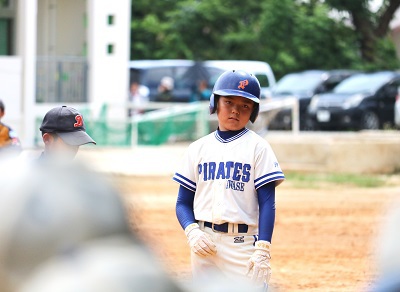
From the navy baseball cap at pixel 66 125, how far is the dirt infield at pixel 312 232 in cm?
175

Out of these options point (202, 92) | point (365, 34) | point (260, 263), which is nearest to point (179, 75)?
point (202, 92)

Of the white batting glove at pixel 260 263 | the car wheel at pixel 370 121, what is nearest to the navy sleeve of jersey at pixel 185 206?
the white batting glove at pixel 260 263

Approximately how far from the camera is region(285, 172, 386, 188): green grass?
19391 mm

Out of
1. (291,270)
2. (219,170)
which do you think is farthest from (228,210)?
(291,270)

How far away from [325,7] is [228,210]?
116ft

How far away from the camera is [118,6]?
2531 cm

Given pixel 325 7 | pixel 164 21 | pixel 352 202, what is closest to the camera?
pixel 352 202

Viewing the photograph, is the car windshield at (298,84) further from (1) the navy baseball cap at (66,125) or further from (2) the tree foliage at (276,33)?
(1) the navy baseball cap at (66,125)

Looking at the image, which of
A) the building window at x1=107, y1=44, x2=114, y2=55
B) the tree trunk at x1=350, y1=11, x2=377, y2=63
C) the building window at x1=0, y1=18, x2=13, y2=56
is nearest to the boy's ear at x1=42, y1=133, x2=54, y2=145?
the building window at x1=107, y1=44, x2=114, y2=55

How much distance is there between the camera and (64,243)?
115cm

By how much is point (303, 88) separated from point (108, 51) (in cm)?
714

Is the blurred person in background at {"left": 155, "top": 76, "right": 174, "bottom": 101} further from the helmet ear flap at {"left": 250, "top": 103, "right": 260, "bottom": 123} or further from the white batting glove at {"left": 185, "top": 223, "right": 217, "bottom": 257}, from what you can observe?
the white batting glove at {"left": 185, "top": 223, "right": 217, "bottom": 257}

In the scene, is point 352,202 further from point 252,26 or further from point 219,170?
point 252,26

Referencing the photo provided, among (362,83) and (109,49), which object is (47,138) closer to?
(109,49)
